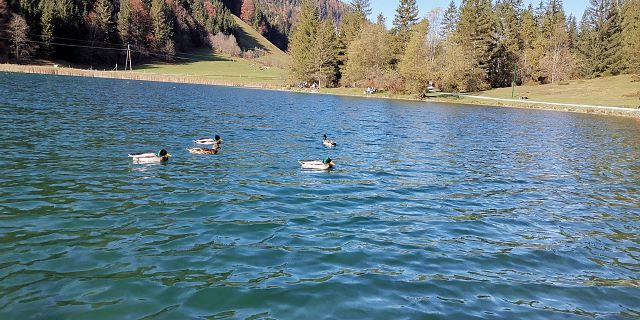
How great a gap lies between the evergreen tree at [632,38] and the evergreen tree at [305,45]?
233ft

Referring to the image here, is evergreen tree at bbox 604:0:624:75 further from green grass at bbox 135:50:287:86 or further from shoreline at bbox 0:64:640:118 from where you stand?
green grass at bbox 135:50:287:86

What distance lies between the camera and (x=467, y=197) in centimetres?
1766

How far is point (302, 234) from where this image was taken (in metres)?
12.4

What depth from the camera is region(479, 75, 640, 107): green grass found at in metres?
83.9

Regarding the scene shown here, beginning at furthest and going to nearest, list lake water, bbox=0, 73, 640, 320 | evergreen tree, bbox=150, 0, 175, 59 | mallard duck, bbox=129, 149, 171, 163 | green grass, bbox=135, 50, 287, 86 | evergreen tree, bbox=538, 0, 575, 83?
evergreen tree, bbox=150, 0, 175, 59 < green grass, bbox=135, 50, 287, 86 < evergreen tree, bbox=538, 0, 575, 83 < mallard duck, bbox=129, 149, 171, 163 < lake water, bbox=0, 73, 640, 320

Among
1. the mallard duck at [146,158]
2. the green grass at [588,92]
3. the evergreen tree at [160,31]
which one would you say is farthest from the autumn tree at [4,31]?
the mallard duck at [146,158]

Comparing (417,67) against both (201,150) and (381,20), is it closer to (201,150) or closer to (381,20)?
(381,20)

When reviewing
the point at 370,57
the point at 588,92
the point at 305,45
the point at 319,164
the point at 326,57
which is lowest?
the point at 319,164

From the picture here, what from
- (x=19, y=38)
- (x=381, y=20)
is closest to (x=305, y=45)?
(x=381, y=20)

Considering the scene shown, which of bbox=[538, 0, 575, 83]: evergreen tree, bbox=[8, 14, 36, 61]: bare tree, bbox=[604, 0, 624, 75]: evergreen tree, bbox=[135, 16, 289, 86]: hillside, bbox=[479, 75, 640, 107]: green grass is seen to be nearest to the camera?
bbox=[479, 75, 640, 107]: green grass

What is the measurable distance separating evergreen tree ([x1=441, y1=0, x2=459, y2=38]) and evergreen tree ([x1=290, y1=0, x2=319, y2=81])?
3311 centimetres

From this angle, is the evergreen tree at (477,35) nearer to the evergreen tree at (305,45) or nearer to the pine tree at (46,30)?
the evergreen tree at (305,45)

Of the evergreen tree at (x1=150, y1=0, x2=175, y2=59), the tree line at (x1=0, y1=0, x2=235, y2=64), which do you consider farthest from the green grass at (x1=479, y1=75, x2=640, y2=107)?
the evergreen tree at (x1=150, y1=0, x2=175, y2=59)

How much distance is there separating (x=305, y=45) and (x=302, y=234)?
383 ft
